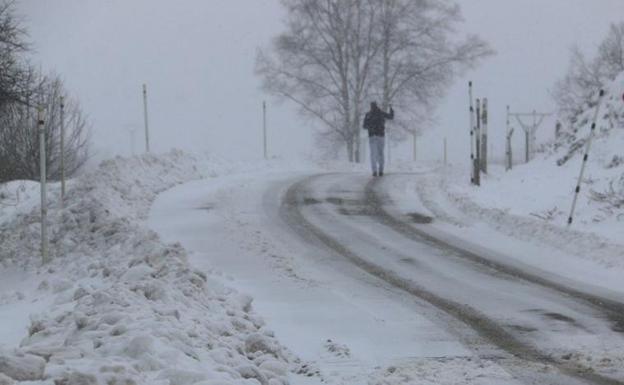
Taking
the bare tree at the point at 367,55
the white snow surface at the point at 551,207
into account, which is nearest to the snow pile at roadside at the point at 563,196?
the white snow surface at the point at 551,207

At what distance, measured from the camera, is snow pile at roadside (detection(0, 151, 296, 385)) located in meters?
4.48

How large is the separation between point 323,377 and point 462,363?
40.4 inches

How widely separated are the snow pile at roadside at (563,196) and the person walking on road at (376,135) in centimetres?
188

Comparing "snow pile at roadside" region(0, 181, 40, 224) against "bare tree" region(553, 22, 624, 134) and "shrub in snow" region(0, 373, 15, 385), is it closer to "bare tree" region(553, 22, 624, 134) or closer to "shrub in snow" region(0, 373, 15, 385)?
"shrub in snow" region(0, 373, 15, 385)

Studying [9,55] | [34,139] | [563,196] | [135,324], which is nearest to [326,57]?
[34,139]

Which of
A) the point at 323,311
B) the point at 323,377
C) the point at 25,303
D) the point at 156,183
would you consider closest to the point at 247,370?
the point at 323,377

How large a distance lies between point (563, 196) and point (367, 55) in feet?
102

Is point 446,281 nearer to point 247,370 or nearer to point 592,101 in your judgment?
point 247,370

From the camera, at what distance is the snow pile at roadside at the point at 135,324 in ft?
14.7

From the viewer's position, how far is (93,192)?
44.5 ft

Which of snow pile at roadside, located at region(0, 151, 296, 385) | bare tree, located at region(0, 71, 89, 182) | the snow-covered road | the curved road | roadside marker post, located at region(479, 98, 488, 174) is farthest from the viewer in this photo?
bare tree, located at region(0, 71, 89, 182)

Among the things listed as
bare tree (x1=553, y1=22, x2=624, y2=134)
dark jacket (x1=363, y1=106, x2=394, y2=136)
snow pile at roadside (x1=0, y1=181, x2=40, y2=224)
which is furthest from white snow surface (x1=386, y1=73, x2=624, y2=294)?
bare tree (x1=553, y1=22, x2=624, y2=134)

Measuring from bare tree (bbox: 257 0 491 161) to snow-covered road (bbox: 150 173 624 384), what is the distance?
1228 inches

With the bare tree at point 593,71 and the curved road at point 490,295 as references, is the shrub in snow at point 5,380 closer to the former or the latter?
the curved road at point 490,295
